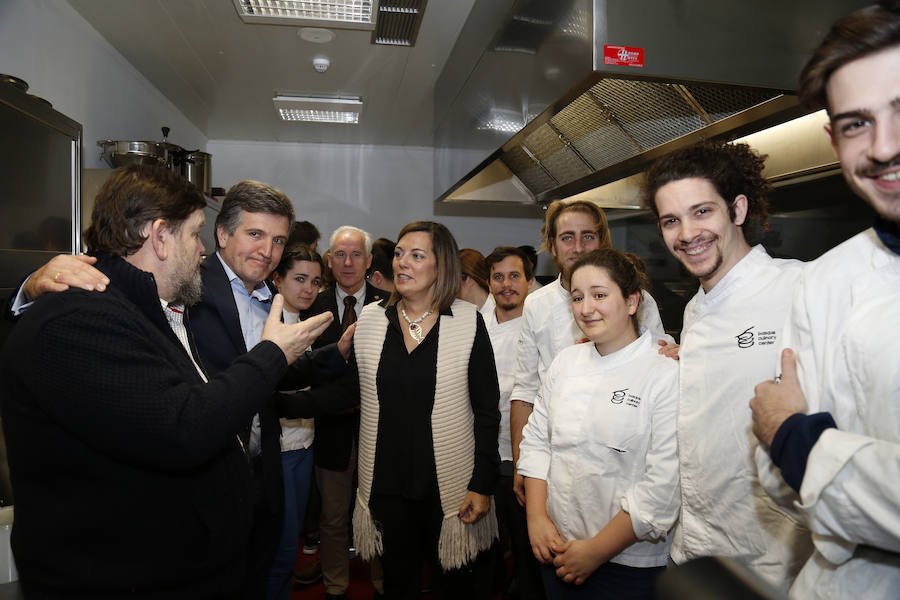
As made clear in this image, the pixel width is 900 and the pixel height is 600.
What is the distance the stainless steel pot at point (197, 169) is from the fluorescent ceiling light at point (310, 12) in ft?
4.44

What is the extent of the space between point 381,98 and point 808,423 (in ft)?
15.1

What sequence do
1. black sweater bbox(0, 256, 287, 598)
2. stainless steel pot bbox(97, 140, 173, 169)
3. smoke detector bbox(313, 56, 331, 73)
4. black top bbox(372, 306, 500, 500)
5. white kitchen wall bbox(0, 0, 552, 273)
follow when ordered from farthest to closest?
white kitchen wall bbox(0, 0, 552, 273) → smoke detector bbox(313, 56, 331, 73) → stainless steel pot bbox(97, 140, 173, 169) → black top bbox(372, 306, 500, 500) → black sweater bbox(0, 256, 287, 598)

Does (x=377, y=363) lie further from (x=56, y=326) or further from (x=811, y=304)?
(x=811, y=304)

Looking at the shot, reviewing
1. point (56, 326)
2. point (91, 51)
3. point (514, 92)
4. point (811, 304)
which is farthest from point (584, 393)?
point (91, 51)

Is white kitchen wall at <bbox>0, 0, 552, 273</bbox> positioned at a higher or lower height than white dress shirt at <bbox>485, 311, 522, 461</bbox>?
higher

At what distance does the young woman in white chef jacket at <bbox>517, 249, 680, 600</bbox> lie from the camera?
4.72 feet

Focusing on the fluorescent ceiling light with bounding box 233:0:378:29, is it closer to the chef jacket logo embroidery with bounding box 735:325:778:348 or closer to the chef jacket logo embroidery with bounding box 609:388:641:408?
the chef jacket logo embroidery with bounding box 609:388:641:408

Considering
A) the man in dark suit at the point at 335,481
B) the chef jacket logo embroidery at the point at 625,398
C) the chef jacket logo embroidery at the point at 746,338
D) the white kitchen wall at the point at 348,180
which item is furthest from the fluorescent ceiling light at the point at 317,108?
the chef jacket logo embroidery at the point at 746,338

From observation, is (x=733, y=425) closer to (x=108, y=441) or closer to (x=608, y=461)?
(x=608, y=461)

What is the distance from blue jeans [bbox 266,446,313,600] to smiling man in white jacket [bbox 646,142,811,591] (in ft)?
4.78

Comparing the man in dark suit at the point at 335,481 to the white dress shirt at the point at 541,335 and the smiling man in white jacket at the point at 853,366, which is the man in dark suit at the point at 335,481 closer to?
the white dress shirt at the point at 541,335

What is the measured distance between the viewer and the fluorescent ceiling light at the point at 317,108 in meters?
4.80

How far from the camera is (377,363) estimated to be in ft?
6.56

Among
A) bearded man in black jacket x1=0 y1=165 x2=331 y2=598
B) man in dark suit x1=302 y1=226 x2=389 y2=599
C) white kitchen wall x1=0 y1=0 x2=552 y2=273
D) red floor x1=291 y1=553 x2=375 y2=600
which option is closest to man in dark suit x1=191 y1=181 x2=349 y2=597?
bearded man in black jacket x1=0 y1=165 x2=331 y2=598
